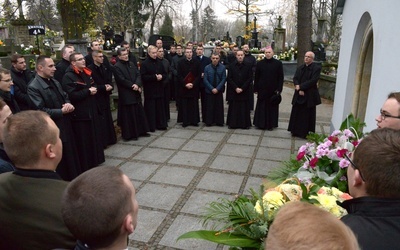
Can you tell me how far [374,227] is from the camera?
1464mm

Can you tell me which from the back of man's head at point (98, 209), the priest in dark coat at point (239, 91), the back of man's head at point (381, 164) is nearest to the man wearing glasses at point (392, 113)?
the back of man's head at point (381, 164)

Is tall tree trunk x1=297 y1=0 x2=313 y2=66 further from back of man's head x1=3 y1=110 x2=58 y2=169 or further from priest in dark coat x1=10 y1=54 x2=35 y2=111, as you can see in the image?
back of man's head x1=3 y1=110 x2=58 y2=169

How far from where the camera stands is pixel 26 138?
200 centimetres

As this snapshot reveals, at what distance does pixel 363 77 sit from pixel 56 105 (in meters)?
5.21

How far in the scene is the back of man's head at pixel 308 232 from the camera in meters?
0.93

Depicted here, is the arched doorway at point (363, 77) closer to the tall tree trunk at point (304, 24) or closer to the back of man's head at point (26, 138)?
the back of man's head at point (26, 138)

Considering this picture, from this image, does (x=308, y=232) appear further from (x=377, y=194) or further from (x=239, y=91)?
(x=239, y=91)

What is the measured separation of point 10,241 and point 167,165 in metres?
4.24

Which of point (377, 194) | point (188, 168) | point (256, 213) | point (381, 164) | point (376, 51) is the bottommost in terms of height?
point (188, 168)

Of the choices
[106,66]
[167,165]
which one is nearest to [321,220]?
[167,165]

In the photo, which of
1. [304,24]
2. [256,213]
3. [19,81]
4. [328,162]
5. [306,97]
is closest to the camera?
[256,213]

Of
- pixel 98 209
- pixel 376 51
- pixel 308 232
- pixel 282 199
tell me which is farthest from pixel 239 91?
pixel 308 232

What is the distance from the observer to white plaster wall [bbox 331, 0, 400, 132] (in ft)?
12.5

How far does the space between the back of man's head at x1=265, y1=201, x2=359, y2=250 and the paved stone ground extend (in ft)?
9.25
